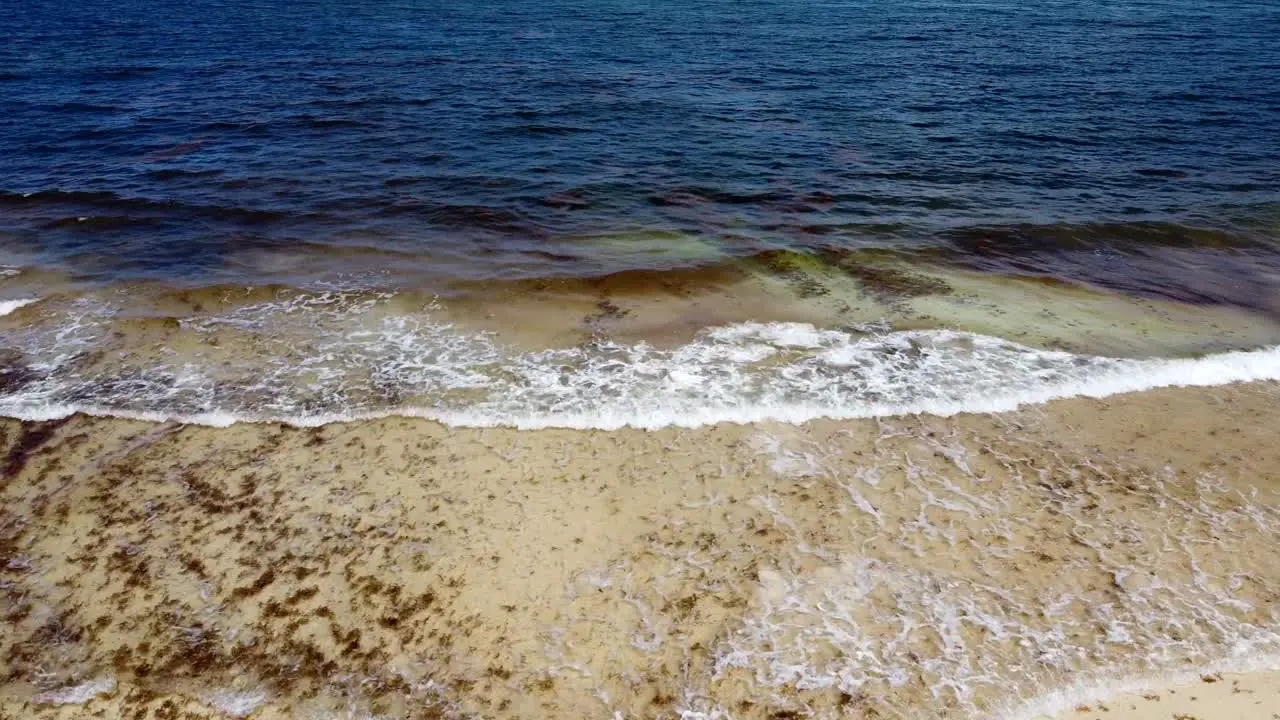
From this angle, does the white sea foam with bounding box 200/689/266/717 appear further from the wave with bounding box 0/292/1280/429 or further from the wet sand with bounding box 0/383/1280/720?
the wave with bounding box 0/292/1280/429

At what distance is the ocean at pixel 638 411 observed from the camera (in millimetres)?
6281

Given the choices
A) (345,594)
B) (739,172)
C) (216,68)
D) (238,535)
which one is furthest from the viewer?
(216,68)

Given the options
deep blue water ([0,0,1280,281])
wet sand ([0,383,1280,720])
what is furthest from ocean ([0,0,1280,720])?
deep blue water ([0,0,1280,281])

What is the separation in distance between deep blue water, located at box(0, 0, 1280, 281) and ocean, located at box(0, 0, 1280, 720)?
0.59ft

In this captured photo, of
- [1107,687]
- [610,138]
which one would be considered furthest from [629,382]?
[610,138]

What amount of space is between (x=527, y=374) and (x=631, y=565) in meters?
3.88

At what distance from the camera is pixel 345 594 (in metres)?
6.77

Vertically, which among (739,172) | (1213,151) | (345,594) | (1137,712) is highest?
(1213,151)

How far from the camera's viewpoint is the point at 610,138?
21.0m

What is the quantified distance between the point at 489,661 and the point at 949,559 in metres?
4.63

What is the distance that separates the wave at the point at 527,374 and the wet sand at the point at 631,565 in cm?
44

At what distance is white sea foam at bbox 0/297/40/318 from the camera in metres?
11.7

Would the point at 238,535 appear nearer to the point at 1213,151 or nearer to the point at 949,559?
the point at 949,559

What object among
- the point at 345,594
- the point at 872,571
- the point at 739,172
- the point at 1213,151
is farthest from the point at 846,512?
the point at 1213,151
